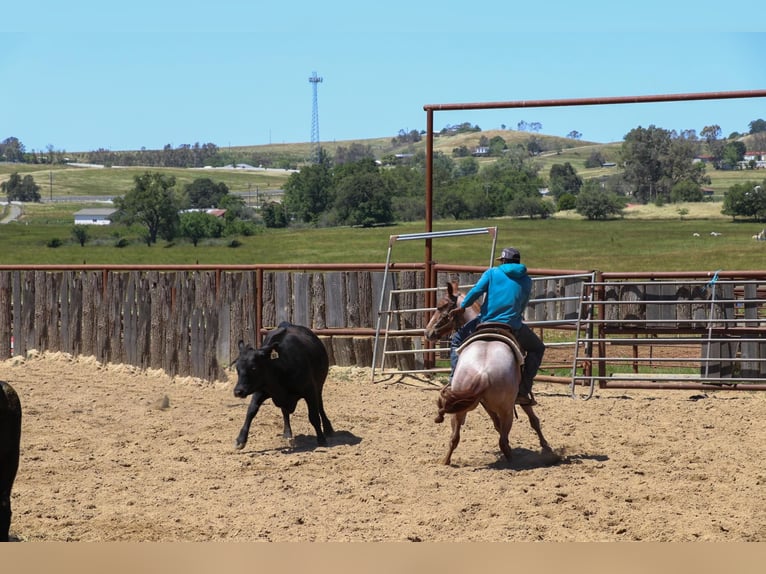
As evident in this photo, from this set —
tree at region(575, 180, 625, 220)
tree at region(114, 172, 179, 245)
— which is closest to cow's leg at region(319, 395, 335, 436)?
tree at region(575, 180, 625, 220)

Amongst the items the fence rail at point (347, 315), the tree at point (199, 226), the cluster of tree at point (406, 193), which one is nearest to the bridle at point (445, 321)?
the fence rail at point (347, 315)

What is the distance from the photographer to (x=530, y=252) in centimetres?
6131

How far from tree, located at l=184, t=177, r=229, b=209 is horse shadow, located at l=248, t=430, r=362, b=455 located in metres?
91.7

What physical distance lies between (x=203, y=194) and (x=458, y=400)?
324 feet

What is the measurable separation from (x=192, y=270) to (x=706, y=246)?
45192 millimetres

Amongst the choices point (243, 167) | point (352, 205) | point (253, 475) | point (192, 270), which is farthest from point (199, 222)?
point (243, 167)

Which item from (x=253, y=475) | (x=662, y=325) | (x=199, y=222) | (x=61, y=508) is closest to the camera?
(x=61, y=508)

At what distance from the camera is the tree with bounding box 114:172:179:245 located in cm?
8388

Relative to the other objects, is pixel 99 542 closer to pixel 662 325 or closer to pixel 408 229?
pixel 662 325

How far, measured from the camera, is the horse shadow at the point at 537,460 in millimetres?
8547

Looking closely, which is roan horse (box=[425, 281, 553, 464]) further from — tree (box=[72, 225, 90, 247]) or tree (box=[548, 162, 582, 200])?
tree (box=[72, 225, 90, 247])

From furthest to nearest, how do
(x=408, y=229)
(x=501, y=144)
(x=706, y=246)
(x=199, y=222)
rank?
1. (x=501, y=144)
2. (x=199, y=222)
3. (x=408, y=229)
4. (x=706, y=246)

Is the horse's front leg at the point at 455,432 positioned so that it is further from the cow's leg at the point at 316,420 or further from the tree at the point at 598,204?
the tree at the point at 598,204

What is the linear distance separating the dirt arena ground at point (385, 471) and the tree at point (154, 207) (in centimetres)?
7218
